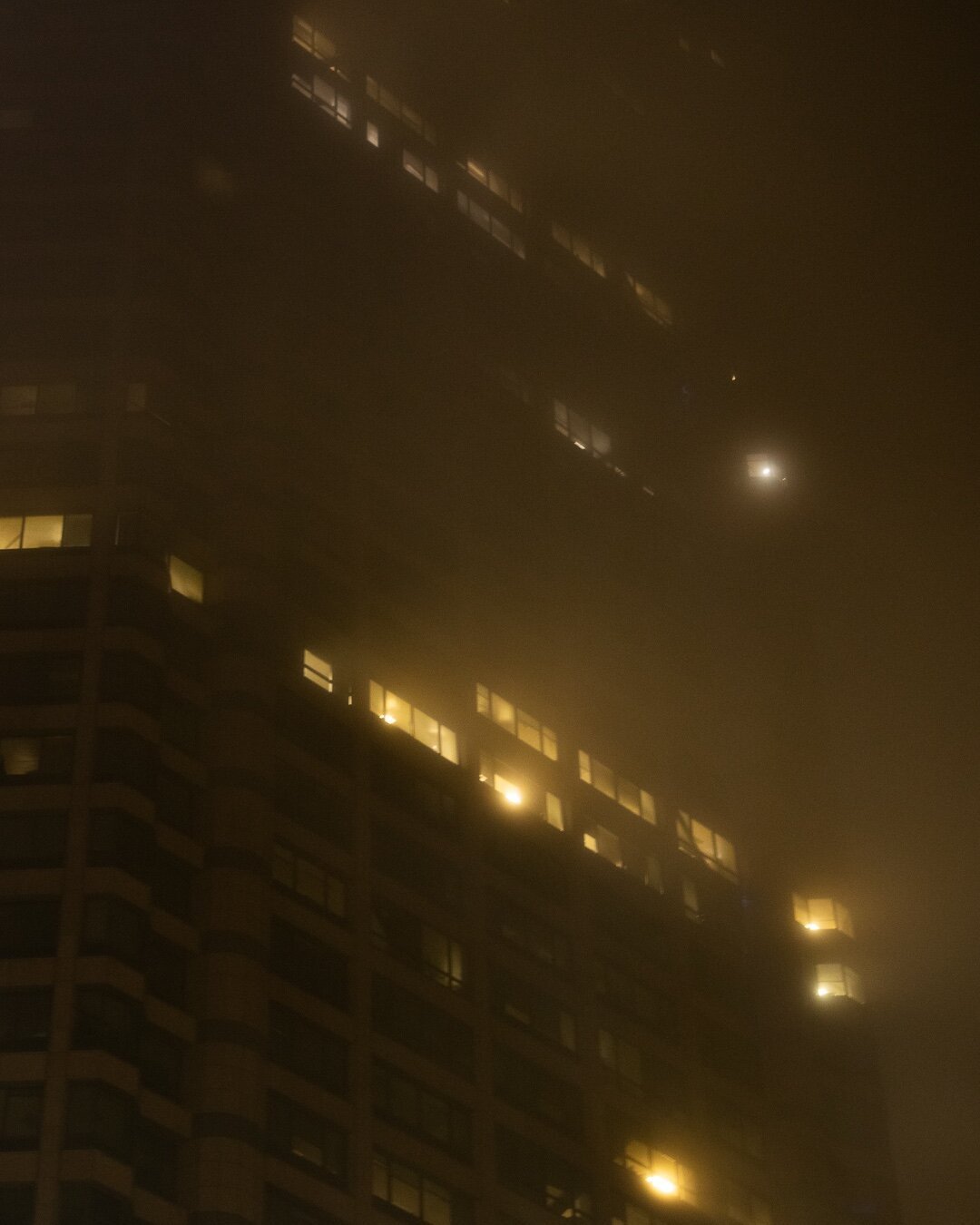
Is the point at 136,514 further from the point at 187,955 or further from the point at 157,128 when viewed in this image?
the point at 157,128

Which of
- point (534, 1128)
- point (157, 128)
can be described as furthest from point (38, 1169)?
point (157, 128)

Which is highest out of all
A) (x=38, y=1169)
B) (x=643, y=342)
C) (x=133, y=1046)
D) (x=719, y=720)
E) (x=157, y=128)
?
(x=643, y=342)

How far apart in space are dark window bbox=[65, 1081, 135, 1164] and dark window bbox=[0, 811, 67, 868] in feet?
31.4

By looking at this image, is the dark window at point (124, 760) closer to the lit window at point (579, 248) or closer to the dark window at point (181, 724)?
the dark window at point (181, 724)

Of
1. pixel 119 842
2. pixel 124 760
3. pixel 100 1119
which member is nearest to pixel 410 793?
pixel 124 760

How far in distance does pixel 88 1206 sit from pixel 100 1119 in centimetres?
324

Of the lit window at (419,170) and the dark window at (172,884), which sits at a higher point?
the lit window at (419,170)

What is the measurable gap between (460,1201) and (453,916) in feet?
45.5

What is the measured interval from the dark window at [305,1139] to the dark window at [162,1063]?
3.98 meters

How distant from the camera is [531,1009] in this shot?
Answer: 103688 mm

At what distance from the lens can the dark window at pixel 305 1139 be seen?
3371 inches

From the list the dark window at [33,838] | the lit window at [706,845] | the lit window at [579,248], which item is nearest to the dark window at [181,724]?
the dark window at [33,838]

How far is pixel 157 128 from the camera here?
119812 millimetres

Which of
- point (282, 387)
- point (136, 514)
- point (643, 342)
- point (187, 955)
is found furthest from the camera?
point (643, 342)
